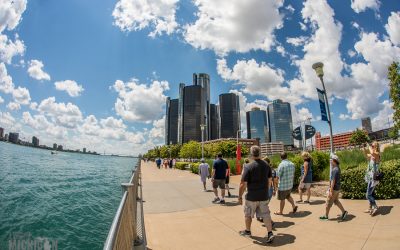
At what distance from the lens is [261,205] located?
5.00 m

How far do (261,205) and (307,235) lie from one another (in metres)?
1.37

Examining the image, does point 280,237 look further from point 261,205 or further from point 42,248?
point 42,248

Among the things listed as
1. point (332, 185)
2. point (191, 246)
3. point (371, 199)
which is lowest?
point (191, 246)

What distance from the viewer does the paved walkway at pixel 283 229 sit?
484cm

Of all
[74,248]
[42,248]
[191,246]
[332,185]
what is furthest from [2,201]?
[332,185]

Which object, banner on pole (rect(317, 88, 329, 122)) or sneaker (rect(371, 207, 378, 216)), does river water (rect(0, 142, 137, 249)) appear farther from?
banner on pole (rect(317, 88, 329, 122))

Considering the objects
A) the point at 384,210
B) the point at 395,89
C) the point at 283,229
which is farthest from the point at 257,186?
the point at 395,89

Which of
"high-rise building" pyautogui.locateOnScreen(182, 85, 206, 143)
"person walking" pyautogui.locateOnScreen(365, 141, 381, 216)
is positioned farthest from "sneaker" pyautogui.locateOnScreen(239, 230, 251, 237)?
"high-rise building" pyautogui.locateOnScreen(182, 85, 206, 143)

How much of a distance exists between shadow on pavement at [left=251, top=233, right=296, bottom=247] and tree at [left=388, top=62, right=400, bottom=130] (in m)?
19.8

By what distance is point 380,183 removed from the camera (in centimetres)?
764

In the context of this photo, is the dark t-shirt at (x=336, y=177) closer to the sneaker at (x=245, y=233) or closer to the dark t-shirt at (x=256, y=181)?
the dark t-shirt at (x=256, y=181)

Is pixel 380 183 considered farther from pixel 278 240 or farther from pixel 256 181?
pixel 256 181

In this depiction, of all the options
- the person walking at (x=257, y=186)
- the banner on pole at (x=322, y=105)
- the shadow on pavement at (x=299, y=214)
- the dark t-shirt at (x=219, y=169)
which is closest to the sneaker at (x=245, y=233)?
the person walking at (x=257, y=186)

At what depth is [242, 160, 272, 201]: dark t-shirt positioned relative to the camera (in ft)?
16.4
